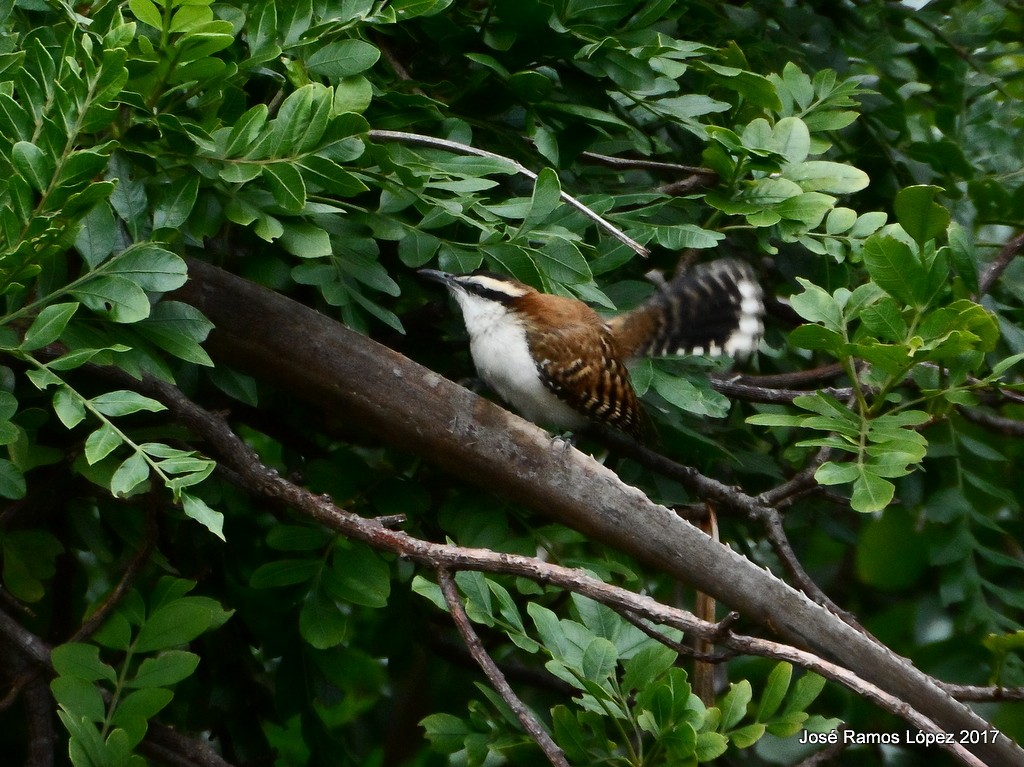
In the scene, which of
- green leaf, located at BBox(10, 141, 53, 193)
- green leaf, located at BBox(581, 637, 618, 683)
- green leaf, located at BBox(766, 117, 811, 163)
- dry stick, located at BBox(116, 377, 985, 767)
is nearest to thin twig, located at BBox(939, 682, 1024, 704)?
dry stick, located at BBox(116, 377, 985, 767)

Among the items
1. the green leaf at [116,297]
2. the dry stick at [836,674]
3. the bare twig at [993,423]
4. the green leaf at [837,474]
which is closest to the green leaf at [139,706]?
the green leaf at [116,297]

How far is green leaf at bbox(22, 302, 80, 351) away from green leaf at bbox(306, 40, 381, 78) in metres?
0.72

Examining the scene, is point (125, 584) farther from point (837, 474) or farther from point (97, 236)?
point (837, 474)

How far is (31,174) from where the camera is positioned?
68.7 inches

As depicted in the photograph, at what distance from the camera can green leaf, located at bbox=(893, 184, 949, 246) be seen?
2.40 metres

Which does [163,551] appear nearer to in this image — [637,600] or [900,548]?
[637,600]

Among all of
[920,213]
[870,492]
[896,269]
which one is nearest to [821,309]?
[896,269]

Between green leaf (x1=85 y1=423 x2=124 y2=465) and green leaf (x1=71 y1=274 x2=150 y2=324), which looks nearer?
green leaf (x1=85 y1=423 x2=124 y2=465)

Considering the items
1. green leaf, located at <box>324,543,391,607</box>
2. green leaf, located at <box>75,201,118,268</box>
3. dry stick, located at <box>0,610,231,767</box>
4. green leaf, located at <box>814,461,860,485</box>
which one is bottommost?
dry stick, located at <box>0,610,231,767</box>

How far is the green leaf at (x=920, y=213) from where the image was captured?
2404mm

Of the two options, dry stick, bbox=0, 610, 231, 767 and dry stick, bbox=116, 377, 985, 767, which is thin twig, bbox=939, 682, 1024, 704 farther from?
dry stick, bbox=0, 610, 231, 767

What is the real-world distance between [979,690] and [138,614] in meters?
1.87

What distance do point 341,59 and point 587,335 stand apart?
1.75 meters

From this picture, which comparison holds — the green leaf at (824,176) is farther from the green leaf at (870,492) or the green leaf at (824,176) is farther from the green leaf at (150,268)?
Answer: the green leaf at (150,268)
